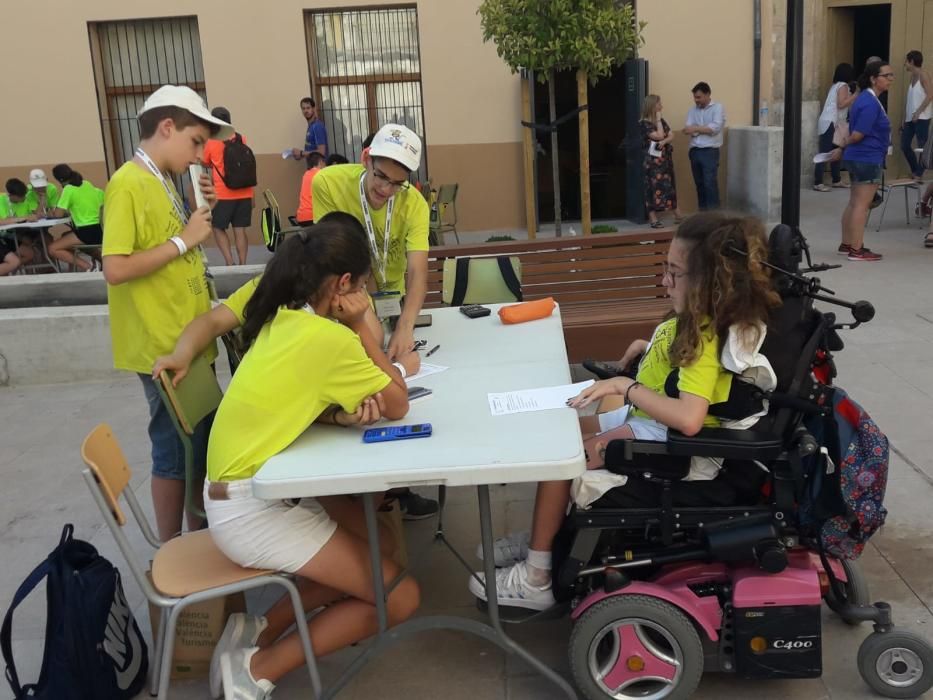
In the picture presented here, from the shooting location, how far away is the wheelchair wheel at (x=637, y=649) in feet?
8.08

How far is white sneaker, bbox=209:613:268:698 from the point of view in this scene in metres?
2.65

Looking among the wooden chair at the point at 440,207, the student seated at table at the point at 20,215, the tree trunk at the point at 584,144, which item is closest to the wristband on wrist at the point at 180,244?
the tree trunk at the point at 584,144

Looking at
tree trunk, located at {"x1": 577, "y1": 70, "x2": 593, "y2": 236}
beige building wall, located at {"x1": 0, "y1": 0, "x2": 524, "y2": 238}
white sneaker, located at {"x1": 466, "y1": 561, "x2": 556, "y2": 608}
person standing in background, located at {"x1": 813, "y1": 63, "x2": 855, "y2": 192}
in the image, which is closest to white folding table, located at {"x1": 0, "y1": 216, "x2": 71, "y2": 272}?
beige building wall, located at {"x1": 0, "y1": 0, "x2": 524, "y2": 238}

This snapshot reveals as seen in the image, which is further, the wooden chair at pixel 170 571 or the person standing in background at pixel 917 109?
the person standing in background at pixel 917 109

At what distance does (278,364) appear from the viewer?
2.45m

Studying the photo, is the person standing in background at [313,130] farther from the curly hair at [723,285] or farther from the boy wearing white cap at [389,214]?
the curly hair at [723,285]

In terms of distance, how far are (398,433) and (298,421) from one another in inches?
10.6

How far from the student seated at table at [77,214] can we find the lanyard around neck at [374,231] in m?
6.76

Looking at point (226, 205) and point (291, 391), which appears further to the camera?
point (226, 205)

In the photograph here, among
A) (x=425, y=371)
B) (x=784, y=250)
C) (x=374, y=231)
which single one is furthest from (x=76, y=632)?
(x=784, y=250)

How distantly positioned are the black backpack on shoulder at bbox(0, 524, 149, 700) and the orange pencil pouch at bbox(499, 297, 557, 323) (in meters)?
1.75

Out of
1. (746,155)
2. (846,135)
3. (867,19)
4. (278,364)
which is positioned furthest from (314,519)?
(867,19)

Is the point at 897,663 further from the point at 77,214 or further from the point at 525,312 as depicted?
the point at 77,214

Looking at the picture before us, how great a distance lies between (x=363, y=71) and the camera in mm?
11273
